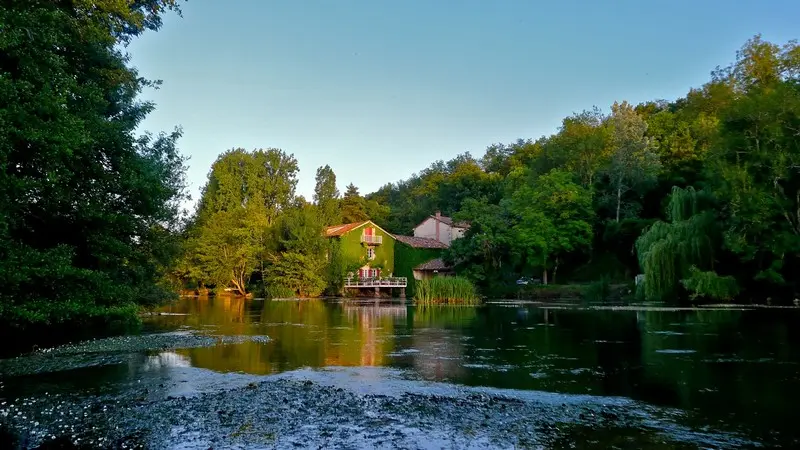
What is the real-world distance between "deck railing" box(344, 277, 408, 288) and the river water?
42.3 m

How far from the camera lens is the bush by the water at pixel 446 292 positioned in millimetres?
45125

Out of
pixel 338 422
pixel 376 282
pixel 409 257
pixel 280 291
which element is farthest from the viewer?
pixel 409 257

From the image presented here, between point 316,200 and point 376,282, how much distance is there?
63.3ft

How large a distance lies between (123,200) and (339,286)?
4614 centimetres

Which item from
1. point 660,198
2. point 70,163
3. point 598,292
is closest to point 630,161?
point 660,198

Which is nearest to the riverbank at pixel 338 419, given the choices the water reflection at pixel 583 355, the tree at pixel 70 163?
the water reflection at pixel 583 355

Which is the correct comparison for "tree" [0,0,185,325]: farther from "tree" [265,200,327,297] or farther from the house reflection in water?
"tree" [265,200,327,297]

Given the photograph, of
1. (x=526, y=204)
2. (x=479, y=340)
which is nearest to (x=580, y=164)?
(x=526, y=204)

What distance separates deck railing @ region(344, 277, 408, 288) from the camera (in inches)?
2530

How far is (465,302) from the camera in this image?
44750 millimetres

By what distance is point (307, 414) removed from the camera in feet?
28.9

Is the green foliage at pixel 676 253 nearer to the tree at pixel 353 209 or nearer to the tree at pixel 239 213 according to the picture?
the tree at pixel 239 213

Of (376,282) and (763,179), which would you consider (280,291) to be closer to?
(376,282)

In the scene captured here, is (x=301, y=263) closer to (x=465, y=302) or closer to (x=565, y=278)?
(x=465, y=302)
